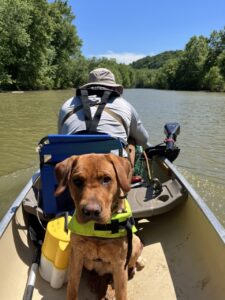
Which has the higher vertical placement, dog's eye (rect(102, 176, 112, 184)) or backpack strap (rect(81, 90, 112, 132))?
backpack strap (rect(81, 90, 112, 132))

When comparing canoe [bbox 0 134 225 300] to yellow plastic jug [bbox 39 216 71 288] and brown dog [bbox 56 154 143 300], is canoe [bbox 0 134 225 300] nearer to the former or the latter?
yellow plastic jug [bbox 39 216 71 288]

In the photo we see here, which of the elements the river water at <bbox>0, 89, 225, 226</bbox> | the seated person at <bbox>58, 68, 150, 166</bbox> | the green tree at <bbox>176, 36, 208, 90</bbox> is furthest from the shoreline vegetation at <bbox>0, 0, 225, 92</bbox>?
the seated person at <bbox>58, 68, 150, 166</bbox>

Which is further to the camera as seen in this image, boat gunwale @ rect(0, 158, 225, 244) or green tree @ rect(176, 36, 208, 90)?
green tree @ rect(176, 36, 208, 90)

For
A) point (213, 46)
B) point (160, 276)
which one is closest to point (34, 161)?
point (160, 276)

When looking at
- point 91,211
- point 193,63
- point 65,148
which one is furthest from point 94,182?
point 193,63

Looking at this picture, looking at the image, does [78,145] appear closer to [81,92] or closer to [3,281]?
[81,92]

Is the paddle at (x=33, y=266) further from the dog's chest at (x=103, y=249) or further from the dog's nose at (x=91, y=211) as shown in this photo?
the dog's nose at (x=91, y=211)

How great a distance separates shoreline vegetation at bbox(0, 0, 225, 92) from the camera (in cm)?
3903

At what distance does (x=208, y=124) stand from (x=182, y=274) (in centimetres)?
1503

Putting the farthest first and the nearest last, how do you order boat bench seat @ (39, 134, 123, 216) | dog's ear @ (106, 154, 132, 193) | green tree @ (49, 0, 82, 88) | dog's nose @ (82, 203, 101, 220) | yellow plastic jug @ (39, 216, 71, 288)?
1. green tree @ (49, 0, 82, 88)
2. boat bench seat @ (39, 134, 123, 216)
3. yellow plastic jug @ (39, 216, 71, 288)
4. dog's ear @ (106, 154, 132, 193)
5. dog's nose @ (82, 203, 101, 220)

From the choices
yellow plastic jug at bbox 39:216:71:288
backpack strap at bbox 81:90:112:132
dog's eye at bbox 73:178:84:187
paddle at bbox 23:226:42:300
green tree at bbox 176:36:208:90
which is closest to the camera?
dog's eye at bbox 73:178:84:187

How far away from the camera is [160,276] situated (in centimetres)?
374

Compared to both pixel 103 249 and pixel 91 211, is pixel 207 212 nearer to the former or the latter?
pixel 103 249

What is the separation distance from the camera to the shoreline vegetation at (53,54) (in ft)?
128
